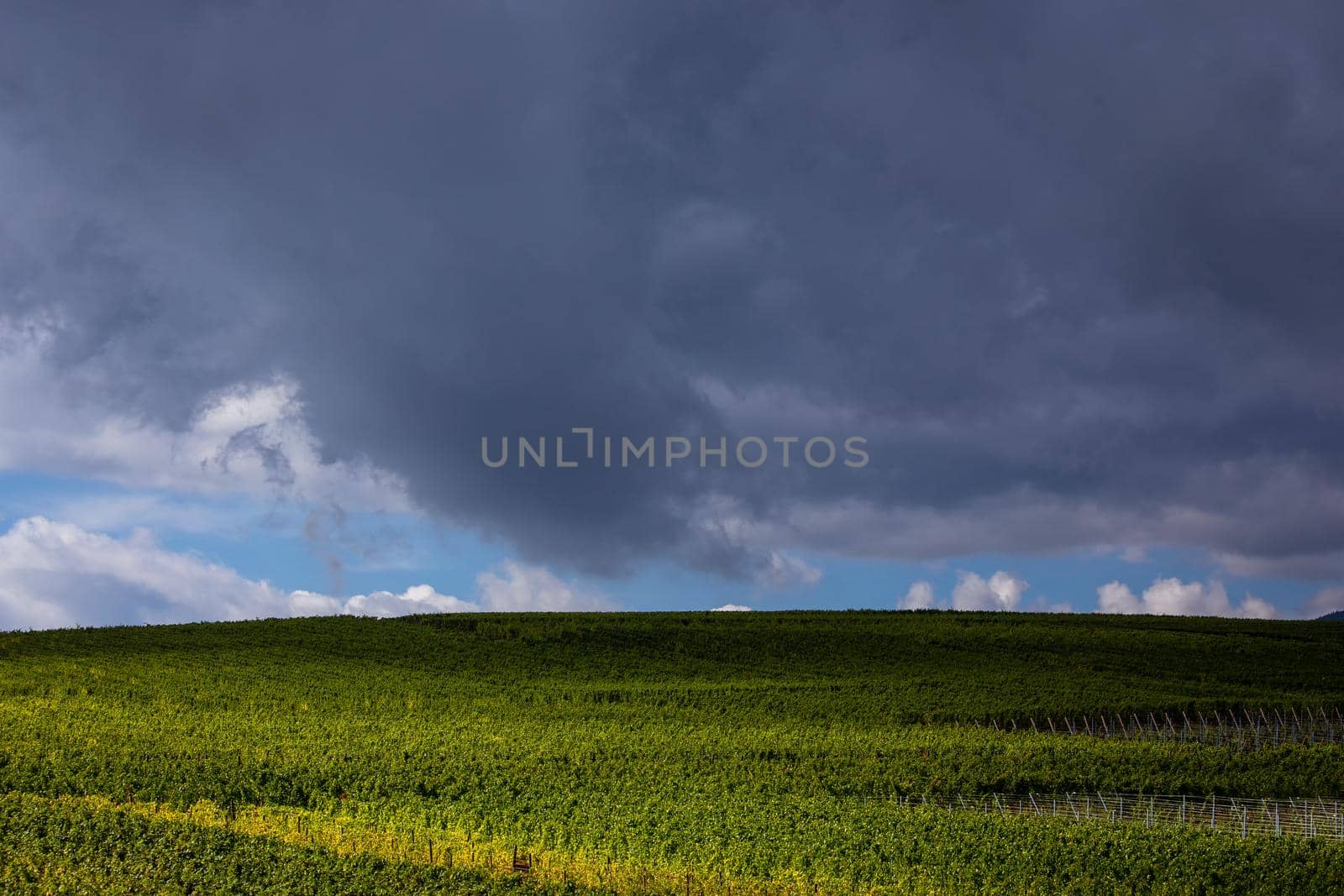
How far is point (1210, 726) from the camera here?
217ft

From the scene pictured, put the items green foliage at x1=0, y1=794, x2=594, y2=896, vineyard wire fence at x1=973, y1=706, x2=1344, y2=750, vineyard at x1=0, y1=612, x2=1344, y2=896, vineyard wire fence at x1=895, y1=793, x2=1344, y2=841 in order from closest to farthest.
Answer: green foliage at x1=0, y1=794, x2=594, y2=896, vineyard at x1=0, y1=612, x2=1344, y2=896, vineyard wire fence at x1=895, y1=793, x2=1344, y2=841, vineyard wire fence at x1=973, y1=706, x2=1344, y2=750

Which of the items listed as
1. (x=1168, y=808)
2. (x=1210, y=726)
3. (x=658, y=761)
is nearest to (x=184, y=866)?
(x=658, y=761)

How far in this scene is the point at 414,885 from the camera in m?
20.9

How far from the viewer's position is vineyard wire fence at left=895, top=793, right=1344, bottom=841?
37.8 meters

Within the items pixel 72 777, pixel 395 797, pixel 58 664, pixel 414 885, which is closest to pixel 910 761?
pixel 395 797

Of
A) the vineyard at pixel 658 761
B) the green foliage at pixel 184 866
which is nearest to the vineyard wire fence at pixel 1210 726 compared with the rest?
the vineyard at pixel 658 761

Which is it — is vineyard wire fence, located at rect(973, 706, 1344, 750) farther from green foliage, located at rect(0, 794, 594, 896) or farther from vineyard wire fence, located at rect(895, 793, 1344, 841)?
green foliage, located at rect(0, 794, 594, 896)

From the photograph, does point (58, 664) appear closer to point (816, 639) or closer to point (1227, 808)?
point (816, 639)

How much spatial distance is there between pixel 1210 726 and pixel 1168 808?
98.5 feet

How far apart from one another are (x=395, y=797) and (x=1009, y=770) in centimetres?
2491

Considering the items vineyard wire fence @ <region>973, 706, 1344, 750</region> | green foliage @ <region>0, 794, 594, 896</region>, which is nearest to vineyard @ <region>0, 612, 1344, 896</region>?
green foliage @ <region>0, 794, 594, 896</region>

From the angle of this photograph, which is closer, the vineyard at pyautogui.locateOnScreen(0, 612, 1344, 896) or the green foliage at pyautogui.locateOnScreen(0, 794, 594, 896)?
the green foliage at pyautogui.locateOnScreen(0, 794, 594, 896)

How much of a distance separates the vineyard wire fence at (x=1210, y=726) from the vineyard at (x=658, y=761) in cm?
31

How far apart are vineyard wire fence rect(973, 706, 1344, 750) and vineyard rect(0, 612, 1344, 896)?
0.31 m
